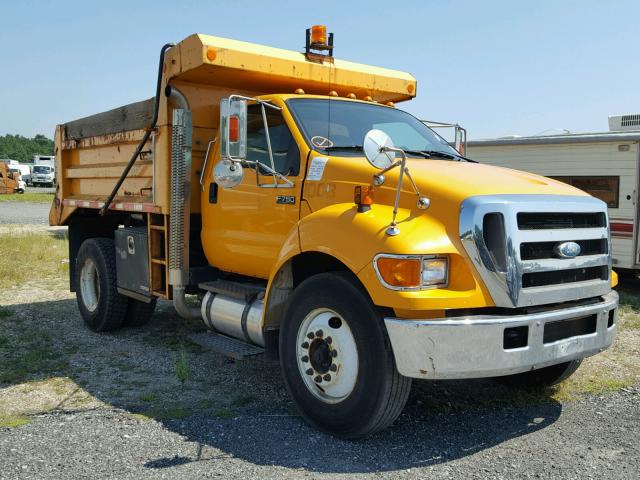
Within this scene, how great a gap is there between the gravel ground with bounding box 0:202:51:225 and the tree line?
88374 millimetres

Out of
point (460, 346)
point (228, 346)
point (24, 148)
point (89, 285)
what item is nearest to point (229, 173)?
point (228, 346)

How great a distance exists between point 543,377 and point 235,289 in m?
2.59

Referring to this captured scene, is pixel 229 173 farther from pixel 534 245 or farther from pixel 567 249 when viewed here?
pixel 567 249

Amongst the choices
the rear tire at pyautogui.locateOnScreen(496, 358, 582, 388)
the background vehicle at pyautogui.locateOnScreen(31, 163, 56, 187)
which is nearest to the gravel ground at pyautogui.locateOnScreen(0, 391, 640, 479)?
the rear tire at pyautogui.locateOnScreen(496, 358, 582, 388)

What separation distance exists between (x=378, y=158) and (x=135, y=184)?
11.4ft

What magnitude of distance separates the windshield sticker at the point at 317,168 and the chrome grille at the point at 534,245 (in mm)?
1181

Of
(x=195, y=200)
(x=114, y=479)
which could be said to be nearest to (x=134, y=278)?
(x=195, y=200)

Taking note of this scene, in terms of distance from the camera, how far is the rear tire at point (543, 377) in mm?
5156

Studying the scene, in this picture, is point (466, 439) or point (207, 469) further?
point (466, 439)

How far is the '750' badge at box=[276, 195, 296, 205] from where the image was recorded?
4898 mm

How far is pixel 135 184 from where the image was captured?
21.8 ft

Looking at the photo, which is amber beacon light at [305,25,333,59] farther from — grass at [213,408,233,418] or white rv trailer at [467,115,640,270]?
white rv trailer at [467,115,640,270]

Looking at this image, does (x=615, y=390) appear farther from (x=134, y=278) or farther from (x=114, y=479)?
(x=134, y=278)

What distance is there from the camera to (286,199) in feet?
16.2
